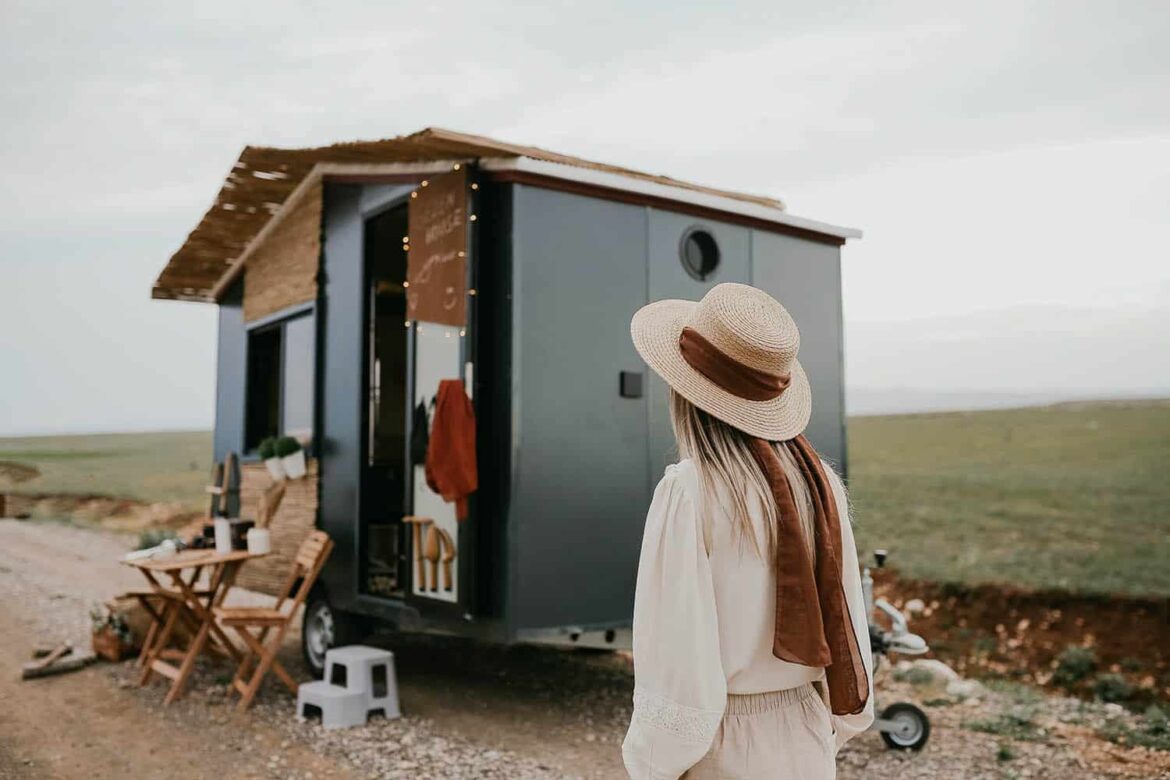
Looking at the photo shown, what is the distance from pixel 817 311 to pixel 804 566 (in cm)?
473

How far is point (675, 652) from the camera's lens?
1.75 meters

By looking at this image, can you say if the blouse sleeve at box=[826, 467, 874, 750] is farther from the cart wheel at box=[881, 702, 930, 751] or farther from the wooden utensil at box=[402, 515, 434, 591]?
the wooden utensil at box=[402, 515, 434, 591]

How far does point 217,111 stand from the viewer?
13.5m

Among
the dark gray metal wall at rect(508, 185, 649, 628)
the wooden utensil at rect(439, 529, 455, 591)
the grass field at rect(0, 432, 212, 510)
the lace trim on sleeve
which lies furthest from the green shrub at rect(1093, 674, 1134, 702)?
the grass field at rect(0, 432, 212, 510)

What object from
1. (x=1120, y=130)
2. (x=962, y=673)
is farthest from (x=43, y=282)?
(x=1120, y=130)

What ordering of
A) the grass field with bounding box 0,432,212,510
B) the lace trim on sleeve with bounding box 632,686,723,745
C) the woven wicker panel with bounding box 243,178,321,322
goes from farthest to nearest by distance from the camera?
1. the grass field with bounding box 0,432,212,510
2. the woven wicker panel with bounding box 243,178,321,322
3. the lace trim on sleeve with bounding box 632,686,723,745

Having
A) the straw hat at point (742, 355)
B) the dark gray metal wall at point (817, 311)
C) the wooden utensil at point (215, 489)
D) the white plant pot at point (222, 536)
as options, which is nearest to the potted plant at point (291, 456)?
the white plant pot at point (222, 536)

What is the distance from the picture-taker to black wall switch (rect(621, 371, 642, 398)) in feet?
17.4

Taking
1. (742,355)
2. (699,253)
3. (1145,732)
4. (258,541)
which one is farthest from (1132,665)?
(742,355)

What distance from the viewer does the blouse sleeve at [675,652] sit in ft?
5.68

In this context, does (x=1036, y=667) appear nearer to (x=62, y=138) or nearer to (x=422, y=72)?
(x=422, y=72)

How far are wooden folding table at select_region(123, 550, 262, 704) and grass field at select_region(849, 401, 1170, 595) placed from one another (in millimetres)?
7334

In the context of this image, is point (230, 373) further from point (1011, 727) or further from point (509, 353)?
point (1011, 727)

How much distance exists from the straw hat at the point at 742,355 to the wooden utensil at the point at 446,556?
10.9ft
